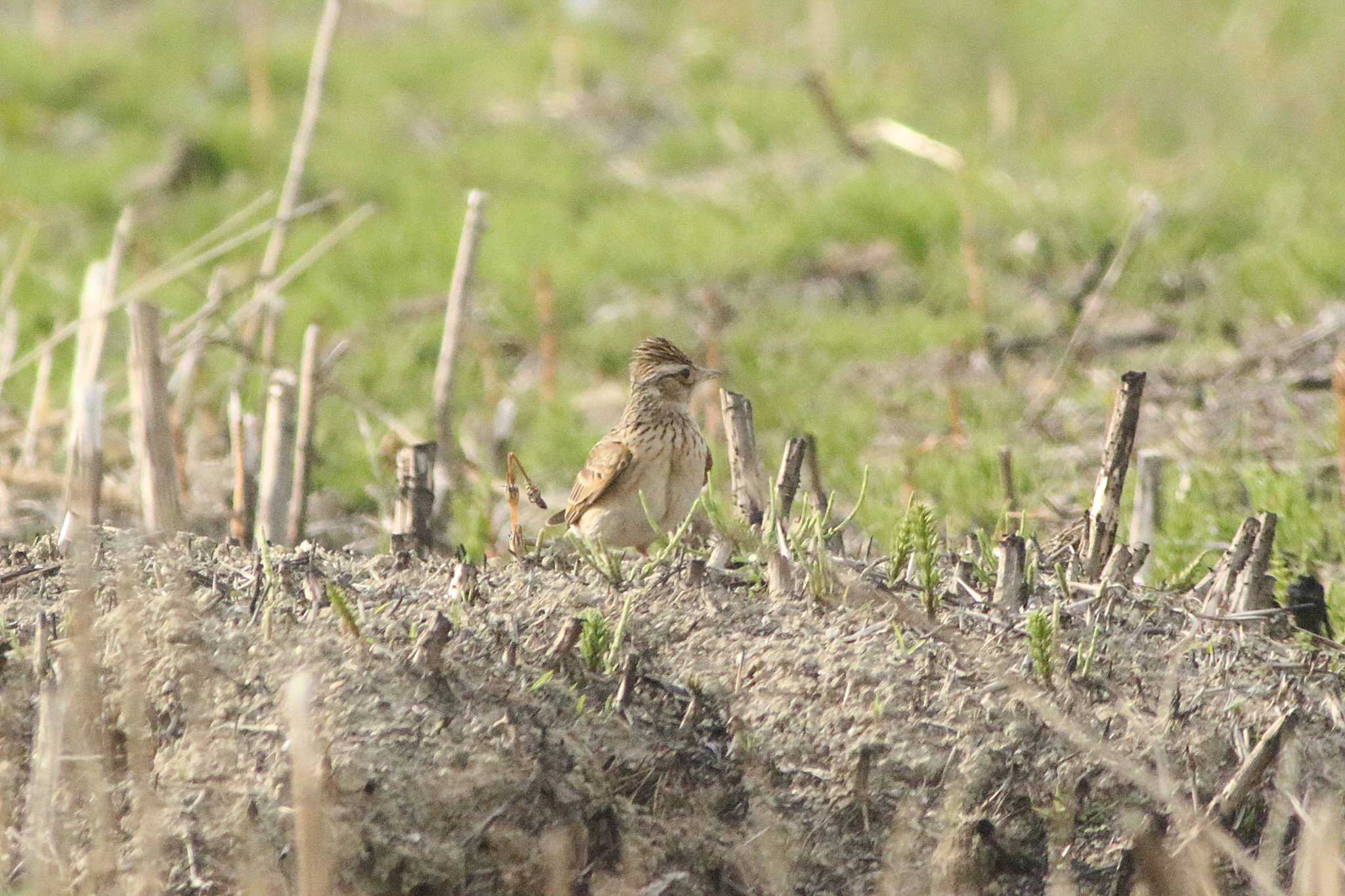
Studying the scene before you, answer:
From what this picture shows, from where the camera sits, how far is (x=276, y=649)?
11.9 ft

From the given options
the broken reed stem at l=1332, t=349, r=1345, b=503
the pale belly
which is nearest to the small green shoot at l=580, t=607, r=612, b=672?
the pale belly

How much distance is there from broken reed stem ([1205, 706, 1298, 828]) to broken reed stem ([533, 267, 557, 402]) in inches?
194

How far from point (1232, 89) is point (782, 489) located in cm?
962

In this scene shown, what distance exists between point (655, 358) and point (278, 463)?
1247 mm

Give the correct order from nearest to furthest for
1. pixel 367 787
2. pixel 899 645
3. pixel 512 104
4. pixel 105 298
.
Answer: pixel 367 787
pixel 899 645
pixel 105 298
pixel 512 104

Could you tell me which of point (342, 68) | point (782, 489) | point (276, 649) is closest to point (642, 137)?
point (342, 68)

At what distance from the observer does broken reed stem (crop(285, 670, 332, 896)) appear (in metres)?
2.96

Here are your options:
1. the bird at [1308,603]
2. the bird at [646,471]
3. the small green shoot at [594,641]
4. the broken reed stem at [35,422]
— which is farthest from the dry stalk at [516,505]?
the broken reed stem at [35,422]

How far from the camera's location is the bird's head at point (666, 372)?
5.63m

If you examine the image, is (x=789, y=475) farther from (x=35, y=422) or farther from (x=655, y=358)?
(x=35, y=422)

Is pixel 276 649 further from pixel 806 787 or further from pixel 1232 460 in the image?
pixel 1232 460

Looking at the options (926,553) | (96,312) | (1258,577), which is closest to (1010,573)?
(926,553)

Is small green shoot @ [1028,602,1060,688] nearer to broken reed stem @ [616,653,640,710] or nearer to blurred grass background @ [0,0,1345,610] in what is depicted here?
broken reed stem @ [616,653,640,710]

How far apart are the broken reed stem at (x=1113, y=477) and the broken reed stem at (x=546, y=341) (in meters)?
4.07
